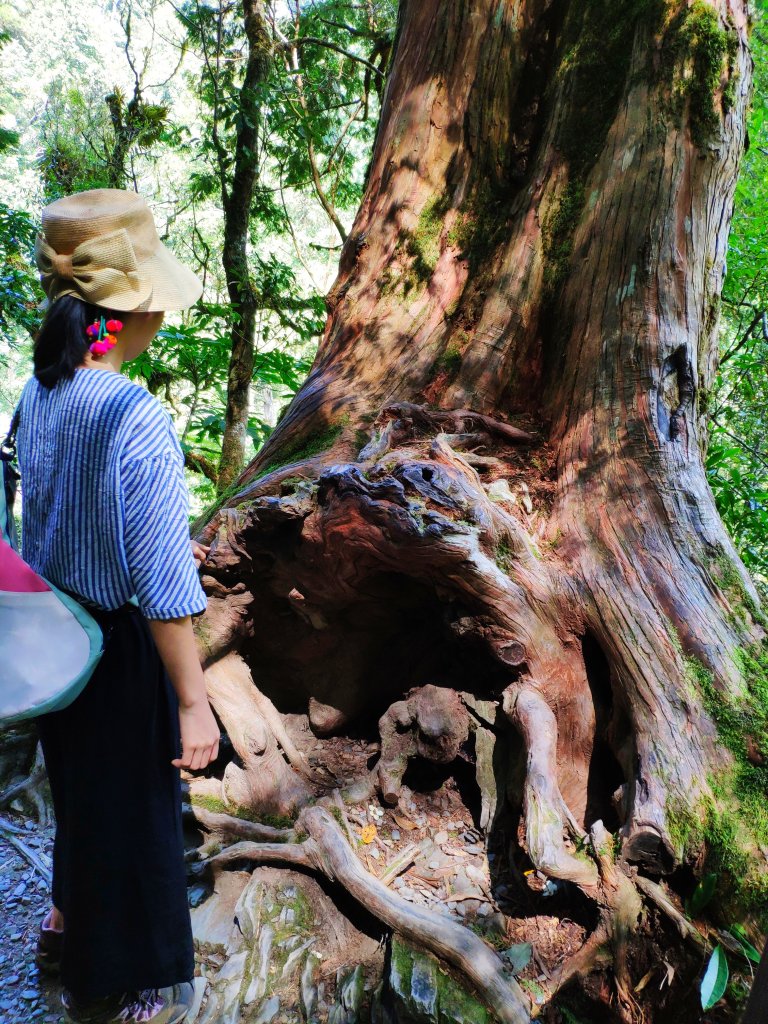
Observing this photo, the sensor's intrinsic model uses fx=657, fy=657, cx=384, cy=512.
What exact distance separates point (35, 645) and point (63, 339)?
712 millimetres

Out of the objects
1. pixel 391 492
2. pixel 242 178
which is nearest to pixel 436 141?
pixel 391 492

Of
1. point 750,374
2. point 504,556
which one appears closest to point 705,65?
point 504,556

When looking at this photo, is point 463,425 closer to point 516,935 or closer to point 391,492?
point 391,492

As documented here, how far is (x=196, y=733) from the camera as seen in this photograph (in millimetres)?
1585

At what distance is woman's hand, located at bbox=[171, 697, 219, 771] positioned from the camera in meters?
1.58

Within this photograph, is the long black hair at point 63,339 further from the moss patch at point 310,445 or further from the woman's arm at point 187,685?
the moss patch at point 310,445

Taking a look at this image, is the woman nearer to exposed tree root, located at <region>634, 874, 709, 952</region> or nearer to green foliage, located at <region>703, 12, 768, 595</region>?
exposed tree root, located at <region>634, 874, 709, 952</region>

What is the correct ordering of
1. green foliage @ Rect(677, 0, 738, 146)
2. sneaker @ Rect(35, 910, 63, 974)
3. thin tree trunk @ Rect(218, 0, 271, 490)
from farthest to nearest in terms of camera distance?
thin tree trunk @ Rect(218, 0, 271, 490) → green foliage @ Rect(677, 0, 738, 146) → sneaker @ Rect(35, 910, 63, 974)

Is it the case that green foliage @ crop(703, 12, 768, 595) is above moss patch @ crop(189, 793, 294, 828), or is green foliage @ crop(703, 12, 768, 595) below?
above

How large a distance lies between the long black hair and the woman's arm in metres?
0.63

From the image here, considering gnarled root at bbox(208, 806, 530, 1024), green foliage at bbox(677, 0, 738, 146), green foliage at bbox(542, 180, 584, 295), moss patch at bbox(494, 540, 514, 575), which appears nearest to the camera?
gnarled root at bbox(208, 806, 530, 1024)

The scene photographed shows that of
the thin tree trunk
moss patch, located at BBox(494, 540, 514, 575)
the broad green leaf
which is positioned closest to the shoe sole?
the broad green leaf

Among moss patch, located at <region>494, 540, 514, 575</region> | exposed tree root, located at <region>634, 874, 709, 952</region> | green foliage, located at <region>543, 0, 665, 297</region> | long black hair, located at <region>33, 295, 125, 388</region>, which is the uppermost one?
green foliage, located at <region>543, 0, 665, 297</region>

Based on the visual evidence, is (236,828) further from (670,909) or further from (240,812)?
(670,909)
